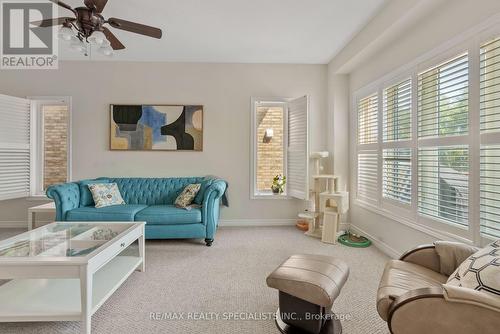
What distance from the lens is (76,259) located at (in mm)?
1555

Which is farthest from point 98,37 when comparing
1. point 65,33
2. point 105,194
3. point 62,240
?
point 105,194

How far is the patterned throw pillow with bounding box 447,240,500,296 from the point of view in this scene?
1.09 meters

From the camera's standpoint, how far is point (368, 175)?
341 cm

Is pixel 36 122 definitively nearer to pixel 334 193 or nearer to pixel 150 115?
pixel 150 115

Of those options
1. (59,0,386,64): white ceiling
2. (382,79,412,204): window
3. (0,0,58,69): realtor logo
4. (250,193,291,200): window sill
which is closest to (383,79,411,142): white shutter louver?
(382,79,412,204): window

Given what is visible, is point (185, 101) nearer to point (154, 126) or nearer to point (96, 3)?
point (154, 126)

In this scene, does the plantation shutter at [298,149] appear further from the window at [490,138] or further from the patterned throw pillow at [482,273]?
the patterned throw pillow at [482,273]

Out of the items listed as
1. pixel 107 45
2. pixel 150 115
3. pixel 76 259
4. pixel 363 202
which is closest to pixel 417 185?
pixel 363 202

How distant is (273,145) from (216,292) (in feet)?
8.86

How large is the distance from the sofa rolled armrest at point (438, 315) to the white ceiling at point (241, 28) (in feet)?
9.07

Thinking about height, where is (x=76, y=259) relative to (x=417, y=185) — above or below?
below

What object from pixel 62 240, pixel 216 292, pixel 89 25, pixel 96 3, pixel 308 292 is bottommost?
pixel 216 292

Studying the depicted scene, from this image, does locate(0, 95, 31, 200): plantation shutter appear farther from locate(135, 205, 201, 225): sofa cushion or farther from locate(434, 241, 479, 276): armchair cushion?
locate(434, 241, 479, 276): armchair cushion

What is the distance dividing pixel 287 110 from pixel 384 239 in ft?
8.14
